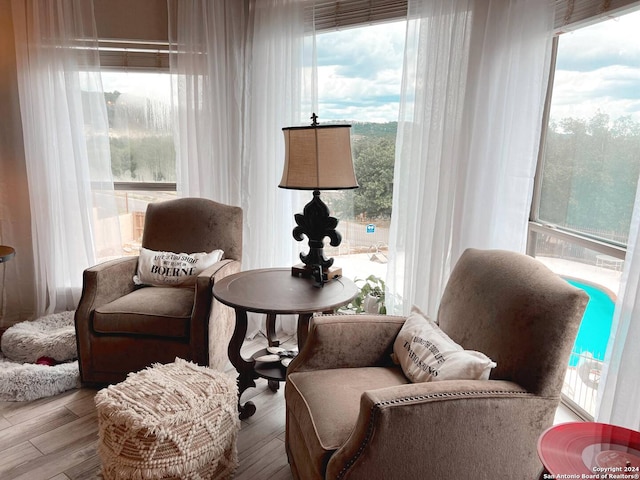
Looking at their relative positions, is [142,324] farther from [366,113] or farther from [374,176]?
[366,113]

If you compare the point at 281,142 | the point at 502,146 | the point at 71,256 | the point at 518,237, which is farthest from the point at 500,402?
the point at 71,256

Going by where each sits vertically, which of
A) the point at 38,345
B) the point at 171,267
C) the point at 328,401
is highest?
the point at 171,267

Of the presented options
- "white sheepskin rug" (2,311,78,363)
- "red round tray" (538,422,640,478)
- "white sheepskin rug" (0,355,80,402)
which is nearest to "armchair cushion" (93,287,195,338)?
"white sheepskin rug" (0,355,80,402)

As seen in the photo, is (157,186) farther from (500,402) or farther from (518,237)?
(500,402)

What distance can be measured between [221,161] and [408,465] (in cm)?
247

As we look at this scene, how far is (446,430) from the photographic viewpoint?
1.21 meters

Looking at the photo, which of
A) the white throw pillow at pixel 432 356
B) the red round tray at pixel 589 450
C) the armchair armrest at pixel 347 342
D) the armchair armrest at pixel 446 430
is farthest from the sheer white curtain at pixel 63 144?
the red round tray at pixel 589 450

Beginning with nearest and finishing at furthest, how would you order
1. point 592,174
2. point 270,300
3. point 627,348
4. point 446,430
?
point 446,430
point 627,348
point 270,300
point 592,174

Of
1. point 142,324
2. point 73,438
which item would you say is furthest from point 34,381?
point 142,324

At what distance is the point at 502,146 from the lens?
2.13 m

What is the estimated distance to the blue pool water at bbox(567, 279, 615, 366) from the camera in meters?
2.03

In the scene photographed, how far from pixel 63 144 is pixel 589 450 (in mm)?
3441

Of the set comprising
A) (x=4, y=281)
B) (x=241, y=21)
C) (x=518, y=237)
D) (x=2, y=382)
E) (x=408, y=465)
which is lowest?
(x=2, y=382)

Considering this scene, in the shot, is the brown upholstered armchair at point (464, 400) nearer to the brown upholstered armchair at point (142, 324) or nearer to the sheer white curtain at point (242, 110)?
the brown upholstered armchair at point (142, 324)
